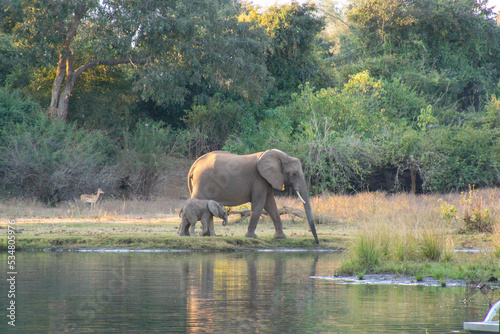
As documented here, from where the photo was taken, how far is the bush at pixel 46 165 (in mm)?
28641

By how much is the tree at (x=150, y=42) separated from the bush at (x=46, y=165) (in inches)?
105

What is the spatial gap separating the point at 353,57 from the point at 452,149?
54.4ft

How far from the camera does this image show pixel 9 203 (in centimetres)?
2667

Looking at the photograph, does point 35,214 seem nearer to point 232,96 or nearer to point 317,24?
point 232,96

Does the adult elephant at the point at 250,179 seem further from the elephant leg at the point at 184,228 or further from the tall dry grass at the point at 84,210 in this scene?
the tall dry grass at the point at 84,210

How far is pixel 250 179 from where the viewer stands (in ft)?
60.8

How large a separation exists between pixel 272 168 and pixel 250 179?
30.3 inches

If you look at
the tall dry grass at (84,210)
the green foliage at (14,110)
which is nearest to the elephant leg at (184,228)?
the tall dry grass at (84,210)

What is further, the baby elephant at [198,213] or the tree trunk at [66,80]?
the tree trunk at [66,80]

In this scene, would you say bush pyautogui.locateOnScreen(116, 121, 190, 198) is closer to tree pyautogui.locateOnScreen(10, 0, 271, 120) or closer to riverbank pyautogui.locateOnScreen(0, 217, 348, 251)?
tree pyautogui.locateOnScreen(10, 0, 271, 120)

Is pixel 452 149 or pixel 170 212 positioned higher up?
pixel 452 149

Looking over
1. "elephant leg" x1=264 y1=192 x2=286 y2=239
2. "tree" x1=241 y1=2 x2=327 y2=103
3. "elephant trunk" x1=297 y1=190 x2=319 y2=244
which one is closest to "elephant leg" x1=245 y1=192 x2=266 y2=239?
"elephant leg" x1=264 y1=192 x2=286 y2=239

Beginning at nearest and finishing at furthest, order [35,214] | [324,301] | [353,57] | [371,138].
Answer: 1. [324,301]
2. [35,214]
3. [371,138]
4. [353,57]

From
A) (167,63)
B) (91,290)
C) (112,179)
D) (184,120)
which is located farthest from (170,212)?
(91,290)
